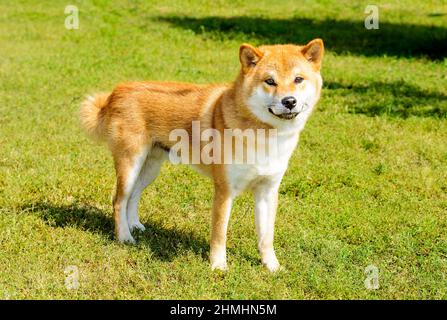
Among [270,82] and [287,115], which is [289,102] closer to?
[287,115]

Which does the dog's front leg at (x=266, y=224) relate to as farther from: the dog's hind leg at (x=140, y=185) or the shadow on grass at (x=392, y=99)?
the shadow on grass at (x=392, y=99)

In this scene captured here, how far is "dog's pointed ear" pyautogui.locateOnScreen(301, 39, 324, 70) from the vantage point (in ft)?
16.1

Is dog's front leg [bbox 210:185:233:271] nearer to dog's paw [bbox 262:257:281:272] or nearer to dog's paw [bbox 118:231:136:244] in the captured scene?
dog's paw [bbox 262:257:281:272]

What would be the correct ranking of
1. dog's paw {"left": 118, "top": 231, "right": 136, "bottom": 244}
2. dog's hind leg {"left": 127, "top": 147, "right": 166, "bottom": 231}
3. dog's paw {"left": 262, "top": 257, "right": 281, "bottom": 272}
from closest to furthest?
dog's paw {"left": 262, "top": 257, "right": 281, "bottom": 272}, dog's paw {"left": 118, "top": 231, "right": 136, "bottom": 244}, dog's hind leg {"left": 127, "top": 147, "right": 166, "bottom": 231}

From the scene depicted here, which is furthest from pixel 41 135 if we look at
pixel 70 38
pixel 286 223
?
pixel 70 38

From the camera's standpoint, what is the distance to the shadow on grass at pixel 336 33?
14.5m

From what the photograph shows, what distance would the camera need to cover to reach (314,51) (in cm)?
493

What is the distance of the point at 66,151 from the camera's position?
7.98 m

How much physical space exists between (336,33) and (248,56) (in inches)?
472

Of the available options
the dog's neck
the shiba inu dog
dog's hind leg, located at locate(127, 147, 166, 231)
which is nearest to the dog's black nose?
the shiba inu dog

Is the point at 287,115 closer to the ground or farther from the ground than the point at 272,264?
farther from the ground

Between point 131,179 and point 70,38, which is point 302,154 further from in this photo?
point 70,38

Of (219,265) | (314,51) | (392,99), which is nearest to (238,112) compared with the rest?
(314,51)

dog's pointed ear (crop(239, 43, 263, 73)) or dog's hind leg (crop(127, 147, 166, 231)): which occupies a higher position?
dog's pointed ear (crop(239, 43, 263, 73))
